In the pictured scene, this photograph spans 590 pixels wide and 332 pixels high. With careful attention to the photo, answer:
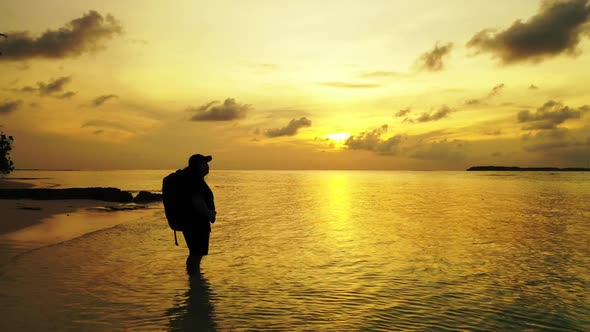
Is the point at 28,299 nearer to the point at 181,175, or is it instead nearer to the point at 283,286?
the point at 181,175

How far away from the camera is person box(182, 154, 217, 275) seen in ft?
32.2

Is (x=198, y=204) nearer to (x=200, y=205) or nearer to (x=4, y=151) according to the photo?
(x=200, y=205)

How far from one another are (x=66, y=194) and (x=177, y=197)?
117ft

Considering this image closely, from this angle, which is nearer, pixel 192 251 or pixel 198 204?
pixel 198 204

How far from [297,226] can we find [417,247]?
846cm

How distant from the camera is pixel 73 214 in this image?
27.8m

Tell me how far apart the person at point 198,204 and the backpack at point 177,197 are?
7 centimetres

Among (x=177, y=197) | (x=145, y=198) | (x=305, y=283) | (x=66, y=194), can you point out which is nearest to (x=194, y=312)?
(x=177, y=197)

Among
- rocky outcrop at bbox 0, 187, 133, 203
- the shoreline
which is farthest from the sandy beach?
rocky outcrop at bbox 0, 187, 133, 203

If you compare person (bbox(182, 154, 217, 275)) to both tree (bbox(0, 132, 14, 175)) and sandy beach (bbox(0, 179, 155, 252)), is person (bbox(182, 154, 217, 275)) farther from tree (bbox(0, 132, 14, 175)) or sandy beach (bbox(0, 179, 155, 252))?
tree (bbox(0, 132, 14, 175))

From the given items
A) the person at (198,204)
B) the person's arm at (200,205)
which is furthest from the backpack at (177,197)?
the person's arm at (200,205)

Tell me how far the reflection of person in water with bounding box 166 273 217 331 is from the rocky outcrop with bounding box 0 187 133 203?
33.7 meters

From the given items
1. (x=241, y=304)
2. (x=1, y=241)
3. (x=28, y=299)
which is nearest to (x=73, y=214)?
(x=1, y=241)

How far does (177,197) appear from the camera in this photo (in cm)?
984
